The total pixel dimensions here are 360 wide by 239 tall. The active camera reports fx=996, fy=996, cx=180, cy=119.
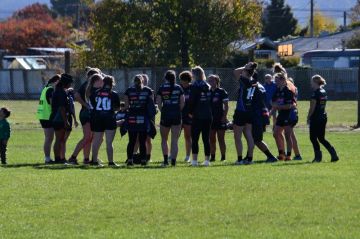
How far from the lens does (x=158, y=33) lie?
45.8 m

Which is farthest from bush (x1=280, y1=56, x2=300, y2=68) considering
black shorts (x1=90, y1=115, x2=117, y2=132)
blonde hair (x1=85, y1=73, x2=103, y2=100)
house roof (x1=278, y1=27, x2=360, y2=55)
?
black shorts (x1=90, y1=115, x2=117, y2=132)

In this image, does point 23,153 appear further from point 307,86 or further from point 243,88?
point 307,86

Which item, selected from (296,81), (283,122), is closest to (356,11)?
(296,81)

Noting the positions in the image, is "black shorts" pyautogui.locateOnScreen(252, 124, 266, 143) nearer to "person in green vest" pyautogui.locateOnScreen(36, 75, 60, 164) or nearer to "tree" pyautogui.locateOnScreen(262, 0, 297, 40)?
"person in green vest" pyautogui.locateOnScreen(36, 75, 60, 164)

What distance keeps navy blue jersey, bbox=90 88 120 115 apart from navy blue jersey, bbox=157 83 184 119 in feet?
2.80

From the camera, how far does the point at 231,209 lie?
39.8 feet

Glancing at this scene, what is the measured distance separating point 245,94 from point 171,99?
141 cm

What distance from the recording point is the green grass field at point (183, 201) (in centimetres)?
1070

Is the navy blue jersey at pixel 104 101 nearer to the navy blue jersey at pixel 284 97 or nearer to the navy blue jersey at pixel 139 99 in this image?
the navy blue jersey at pixel 139 99

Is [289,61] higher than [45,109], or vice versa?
[45,109]

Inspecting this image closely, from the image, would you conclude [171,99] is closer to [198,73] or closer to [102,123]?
[198,73]

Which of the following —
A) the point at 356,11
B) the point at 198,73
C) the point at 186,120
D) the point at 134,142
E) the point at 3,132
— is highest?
the point at 356,11

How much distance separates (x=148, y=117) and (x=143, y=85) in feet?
2.08

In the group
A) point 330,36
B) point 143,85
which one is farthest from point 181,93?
point 330,36
